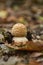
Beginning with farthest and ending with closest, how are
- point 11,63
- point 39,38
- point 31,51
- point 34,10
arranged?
point 34,10, point 39,38, point 31,51, point 11,63

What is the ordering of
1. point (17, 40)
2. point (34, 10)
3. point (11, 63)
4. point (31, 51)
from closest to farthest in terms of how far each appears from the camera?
point (11, 63), point (31, 51), point (17, 40), point (34, 10)

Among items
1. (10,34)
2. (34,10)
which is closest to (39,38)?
(10,34)

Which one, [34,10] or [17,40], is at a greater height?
[34,10]

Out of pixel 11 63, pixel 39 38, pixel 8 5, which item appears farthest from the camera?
pixel 8 5

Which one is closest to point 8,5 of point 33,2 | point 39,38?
point 33,2

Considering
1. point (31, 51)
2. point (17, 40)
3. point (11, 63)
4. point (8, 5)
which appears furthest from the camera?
point (8, 5)

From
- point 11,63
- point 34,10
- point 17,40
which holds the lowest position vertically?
A: point 11,63

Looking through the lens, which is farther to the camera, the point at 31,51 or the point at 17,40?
the point at 17,40

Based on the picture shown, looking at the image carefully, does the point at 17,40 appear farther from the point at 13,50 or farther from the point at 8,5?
the point at 8,5

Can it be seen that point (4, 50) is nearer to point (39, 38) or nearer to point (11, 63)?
point (11, 63)
